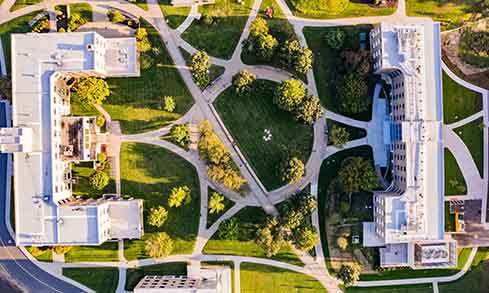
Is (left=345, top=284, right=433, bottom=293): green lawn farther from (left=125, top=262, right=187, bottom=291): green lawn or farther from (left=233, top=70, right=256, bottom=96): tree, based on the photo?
(left=233, top=70, right=256, bottom=96): tree

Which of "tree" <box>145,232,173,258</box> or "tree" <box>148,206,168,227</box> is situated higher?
"tree" <box>148,206,168,227</box>

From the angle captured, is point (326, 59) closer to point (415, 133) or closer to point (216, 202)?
point (415, 133)

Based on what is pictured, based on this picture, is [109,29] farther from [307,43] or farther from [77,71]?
[307,43]

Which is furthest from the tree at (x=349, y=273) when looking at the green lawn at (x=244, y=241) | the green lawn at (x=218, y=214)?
the green lawn at (x=218, y=214)

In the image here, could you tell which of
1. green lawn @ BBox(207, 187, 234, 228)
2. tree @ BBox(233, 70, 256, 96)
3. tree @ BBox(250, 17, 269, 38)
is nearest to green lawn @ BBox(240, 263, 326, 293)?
green lawn @ BBox(207, 187, 234, 228)

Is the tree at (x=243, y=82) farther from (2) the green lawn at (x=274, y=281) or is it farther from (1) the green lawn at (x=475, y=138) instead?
(1) the green lawn at (x=475, y=138)

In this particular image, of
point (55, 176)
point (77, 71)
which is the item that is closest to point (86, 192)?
point (55, 176)

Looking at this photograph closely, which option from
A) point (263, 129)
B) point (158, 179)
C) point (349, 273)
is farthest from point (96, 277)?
point (349, 273)
